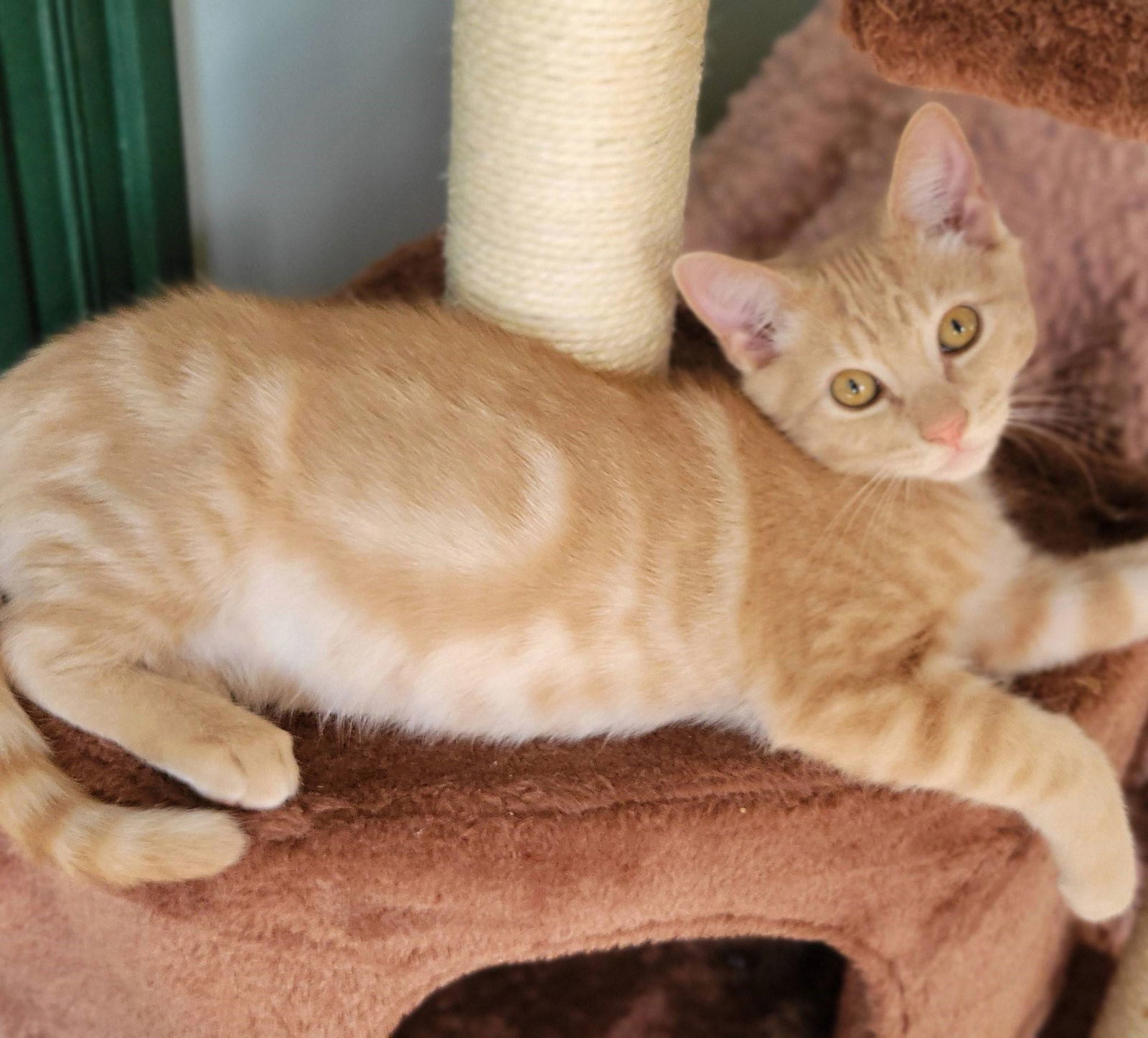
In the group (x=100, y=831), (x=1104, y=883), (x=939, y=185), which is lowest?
(x=1104, y=883)

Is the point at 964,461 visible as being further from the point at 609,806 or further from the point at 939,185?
A: the point at 609,806

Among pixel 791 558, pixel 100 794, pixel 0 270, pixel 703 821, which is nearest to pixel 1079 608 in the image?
pixel 791 558

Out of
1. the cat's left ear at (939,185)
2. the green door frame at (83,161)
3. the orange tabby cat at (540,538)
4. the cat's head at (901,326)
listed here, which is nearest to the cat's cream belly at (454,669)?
the orange tabby cat at (540,538)

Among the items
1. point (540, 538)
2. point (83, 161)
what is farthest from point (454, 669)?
point (83, 161)

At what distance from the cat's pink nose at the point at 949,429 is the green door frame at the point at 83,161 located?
1110mm

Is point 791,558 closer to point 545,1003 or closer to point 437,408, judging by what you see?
point 437,408

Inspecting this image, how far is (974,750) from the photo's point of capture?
101cm

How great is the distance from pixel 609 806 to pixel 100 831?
1.36 ft

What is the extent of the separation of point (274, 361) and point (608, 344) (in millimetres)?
353

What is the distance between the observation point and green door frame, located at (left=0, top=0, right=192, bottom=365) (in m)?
1.41

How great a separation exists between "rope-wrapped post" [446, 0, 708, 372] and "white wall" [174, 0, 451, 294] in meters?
0.59

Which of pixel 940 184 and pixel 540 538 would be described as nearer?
pixel 540 538

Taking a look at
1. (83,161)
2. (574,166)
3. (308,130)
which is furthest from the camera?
(308,130)

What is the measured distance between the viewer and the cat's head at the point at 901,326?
43.5 inches
